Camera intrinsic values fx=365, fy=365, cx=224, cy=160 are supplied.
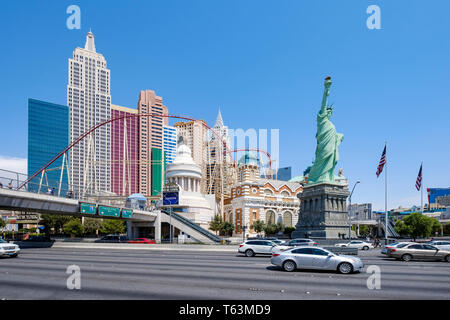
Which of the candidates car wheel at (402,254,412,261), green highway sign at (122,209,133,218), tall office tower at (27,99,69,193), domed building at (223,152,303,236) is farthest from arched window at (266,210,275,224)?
tall office tower at (27,99,69,193)

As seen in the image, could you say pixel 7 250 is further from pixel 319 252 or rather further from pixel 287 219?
pixel 287 219

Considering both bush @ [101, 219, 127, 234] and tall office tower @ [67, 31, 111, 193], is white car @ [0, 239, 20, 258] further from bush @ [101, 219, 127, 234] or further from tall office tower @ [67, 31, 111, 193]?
tall office tower @ [67, 31, 111, 193]

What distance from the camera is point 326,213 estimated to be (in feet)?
190

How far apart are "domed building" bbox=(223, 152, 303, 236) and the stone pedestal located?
17207 millimetres

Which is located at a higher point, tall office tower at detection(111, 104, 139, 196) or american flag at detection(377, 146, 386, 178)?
tall office tower at detection(111, 104, 139, 196)

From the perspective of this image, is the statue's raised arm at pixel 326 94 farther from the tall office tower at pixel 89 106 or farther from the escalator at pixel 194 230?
the tall office tower at pixel 89 106

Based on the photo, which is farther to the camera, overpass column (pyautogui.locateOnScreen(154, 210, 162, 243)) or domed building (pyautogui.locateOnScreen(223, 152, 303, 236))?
domed building (pyautogui.locateOnScreen(223, 152, 303, 236))

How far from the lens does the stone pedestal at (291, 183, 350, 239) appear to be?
190 feet

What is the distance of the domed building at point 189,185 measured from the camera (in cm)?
7588

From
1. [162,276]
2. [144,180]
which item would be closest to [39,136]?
[144,180]

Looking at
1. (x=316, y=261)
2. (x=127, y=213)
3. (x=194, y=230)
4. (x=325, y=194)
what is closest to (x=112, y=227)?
(x=194, y=230)

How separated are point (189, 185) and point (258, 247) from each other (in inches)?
2091
